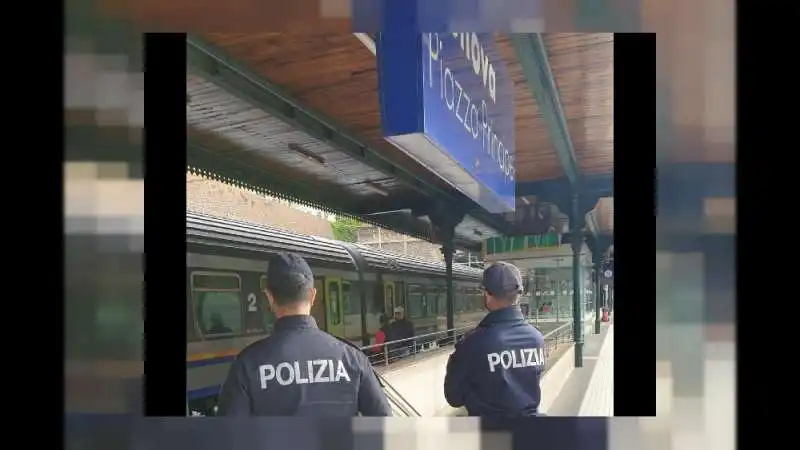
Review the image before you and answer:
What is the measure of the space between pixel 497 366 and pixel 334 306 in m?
0.70

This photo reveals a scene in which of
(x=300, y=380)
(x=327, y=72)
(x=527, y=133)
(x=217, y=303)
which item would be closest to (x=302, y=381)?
(x=300, y=380)

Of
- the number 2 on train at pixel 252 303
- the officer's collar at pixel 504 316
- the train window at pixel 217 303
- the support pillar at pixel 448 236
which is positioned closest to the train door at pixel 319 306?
the number 2 on train at pixel 252 303

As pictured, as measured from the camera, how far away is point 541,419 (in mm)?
2582

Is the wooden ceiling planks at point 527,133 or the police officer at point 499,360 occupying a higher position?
the wooden ceiling planks at point 527,133

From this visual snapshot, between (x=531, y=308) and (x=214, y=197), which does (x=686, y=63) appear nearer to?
(x=531, y=308)

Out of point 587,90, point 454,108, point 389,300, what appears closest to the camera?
point 454,108

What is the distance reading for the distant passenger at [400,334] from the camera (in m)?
2.60

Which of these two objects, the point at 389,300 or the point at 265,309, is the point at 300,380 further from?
the point at 389,300

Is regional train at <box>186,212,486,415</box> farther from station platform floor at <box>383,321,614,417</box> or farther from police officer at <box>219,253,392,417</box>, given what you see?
station platform floor at <box>383,321,614,417</box>

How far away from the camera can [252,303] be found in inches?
109

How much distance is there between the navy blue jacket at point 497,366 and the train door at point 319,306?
1.74ft

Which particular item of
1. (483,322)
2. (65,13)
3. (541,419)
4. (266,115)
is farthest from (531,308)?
(65,13)

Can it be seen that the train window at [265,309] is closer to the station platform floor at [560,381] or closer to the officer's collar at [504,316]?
the station platform floor at [560,381]

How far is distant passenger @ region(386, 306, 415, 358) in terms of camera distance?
8.52 feet
